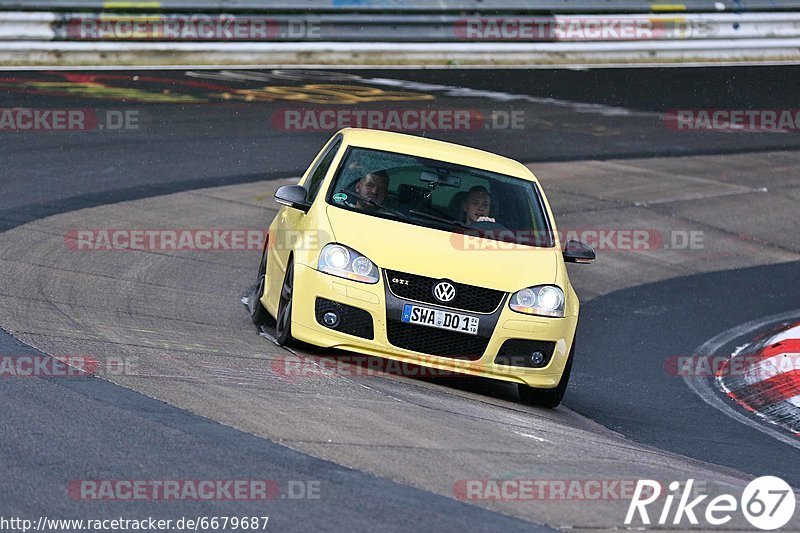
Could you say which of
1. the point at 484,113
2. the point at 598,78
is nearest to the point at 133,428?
the point at 484,113

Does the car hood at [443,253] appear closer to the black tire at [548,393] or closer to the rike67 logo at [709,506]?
the black tire at [548,393]

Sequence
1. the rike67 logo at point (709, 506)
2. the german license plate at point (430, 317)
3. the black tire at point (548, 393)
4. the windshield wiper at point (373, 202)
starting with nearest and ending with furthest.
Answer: the rike67 logo at point (709, 506) → the german license plate at point (430, 317) → the black tire at point (548, 393) → the windshield wiper at point (373, 202)

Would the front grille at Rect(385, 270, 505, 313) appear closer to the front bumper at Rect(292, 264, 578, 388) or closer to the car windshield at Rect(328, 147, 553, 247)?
the front bumper at Rect(292, 264, 578, 388)

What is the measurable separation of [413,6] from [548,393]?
16.3 m

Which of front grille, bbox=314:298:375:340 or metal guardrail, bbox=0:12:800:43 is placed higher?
metal guardrail, bbox=0:12:800:43

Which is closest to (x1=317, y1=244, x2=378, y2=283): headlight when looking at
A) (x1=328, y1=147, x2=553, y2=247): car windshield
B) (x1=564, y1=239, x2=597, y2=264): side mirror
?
(x1=328, y1=147, x2=553, y2=247): car windshield

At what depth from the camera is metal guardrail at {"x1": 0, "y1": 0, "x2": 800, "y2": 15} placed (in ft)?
69.5

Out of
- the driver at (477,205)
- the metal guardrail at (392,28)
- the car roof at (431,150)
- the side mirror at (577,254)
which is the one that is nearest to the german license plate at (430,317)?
the driver at (477,205)

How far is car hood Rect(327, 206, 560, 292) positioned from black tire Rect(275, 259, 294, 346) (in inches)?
16.7

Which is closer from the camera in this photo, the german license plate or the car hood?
the german license plate

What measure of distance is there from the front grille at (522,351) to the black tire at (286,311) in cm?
135

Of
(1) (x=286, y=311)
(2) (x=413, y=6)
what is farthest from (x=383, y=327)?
(2) (x=413, y=6)

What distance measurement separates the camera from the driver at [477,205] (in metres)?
9.20

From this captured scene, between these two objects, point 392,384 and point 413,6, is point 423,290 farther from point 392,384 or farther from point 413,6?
point 413,6
